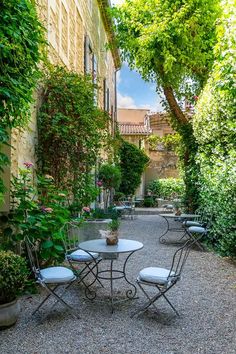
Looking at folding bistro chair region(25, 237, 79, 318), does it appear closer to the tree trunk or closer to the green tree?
the green tree

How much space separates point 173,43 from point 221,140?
12.9ft

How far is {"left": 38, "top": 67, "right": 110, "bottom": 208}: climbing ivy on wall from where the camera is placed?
584 cm

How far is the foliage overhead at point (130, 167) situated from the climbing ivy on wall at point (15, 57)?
14552 mm

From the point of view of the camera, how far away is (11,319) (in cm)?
345

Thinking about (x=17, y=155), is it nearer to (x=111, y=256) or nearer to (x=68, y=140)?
(x=68, y=140)

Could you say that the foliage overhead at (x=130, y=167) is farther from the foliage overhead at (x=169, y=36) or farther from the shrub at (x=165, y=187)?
the foliage overhead at (x=169, y=36)

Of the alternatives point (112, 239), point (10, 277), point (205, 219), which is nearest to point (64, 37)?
point (205, 219)

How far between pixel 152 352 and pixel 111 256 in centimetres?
164

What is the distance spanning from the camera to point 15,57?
317 cm

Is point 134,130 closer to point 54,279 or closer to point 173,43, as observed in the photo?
point 173,43

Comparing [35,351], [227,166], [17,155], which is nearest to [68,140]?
[17,155]

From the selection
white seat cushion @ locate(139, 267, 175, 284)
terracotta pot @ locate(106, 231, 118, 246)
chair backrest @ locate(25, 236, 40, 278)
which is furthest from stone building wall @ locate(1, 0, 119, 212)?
white seat cushion @ locate(139, 267, 175, 284)

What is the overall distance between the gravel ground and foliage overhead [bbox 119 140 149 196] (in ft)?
42.8

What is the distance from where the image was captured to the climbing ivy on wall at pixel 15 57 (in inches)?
119
